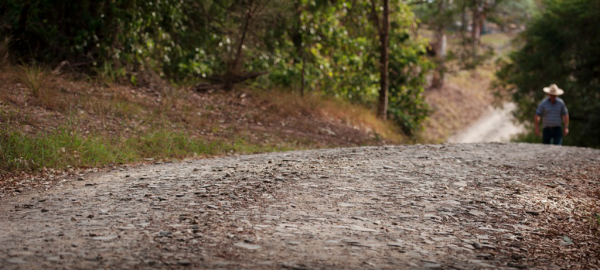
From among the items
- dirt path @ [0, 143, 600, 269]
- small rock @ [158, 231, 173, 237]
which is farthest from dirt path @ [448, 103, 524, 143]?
small rock @ [158, 231, 173, 237]

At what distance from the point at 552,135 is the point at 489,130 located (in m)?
17.3

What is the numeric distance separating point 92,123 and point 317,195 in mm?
5194

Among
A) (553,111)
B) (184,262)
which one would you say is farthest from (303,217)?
(553,111)

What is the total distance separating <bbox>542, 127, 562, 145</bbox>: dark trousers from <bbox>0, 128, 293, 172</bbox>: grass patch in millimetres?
7473

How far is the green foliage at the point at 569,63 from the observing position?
71.5 ft

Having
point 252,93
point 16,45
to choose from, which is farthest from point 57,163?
point 252,93

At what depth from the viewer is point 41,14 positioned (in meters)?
12.7

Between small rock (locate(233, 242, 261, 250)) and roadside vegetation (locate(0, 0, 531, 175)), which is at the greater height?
roadside vegetation (locate(0, 0, 531, 175))

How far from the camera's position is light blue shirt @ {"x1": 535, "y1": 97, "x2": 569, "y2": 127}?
44.0ft

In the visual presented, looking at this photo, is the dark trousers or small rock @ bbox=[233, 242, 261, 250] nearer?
small rock @ bbox=[233, 242, 261, 250]

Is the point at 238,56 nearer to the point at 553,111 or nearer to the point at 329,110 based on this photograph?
the point at 329,110

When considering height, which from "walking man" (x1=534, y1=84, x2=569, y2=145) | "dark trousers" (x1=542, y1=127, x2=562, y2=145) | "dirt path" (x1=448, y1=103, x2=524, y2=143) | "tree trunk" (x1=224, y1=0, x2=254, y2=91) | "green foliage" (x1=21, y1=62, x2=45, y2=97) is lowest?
"dirt path" (x1=448, y1=103, x2=524, y2=143)

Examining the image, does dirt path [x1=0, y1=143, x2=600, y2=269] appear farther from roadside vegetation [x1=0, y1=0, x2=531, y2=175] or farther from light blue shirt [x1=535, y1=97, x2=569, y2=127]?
light blue shirt [x1=535, y1=97, x2=569, y2=127]

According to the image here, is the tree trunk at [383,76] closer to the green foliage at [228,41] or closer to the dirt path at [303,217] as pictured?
the green foliage at [228,41]
